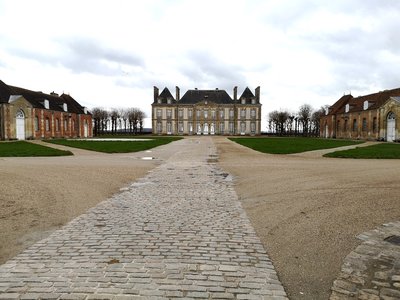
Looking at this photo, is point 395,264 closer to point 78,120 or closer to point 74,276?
point 74,276

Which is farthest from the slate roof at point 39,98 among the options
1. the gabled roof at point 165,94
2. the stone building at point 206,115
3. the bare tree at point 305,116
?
the bare tree at point 305,116

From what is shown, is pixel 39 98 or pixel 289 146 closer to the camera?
pixel 289 146

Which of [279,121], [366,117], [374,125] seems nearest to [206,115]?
[279,121]

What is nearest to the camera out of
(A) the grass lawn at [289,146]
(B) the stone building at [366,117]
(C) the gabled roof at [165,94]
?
(A) the grass lawn at [289,146]

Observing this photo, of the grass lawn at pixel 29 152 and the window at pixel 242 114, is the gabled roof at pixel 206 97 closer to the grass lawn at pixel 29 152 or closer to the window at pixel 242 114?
the window at pixel 242 114

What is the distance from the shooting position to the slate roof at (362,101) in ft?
157

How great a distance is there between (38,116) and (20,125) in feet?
14.2

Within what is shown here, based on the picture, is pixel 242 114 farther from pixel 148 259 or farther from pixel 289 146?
pixel 148 259

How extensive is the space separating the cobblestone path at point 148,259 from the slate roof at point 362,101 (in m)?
50.2

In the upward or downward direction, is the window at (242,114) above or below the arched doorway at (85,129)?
above

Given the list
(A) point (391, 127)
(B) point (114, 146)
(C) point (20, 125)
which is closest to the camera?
(B) point (114, 146)

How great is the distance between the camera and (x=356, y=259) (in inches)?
165

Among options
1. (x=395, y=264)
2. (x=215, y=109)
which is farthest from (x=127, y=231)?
(x=215, y=109)

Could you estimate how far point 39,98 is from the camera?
53.2 m
